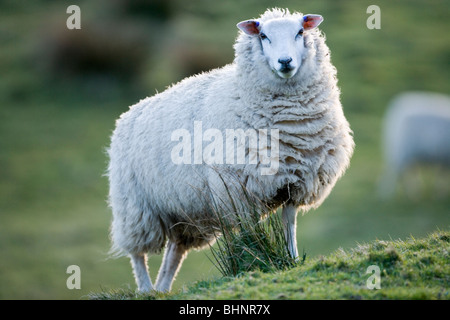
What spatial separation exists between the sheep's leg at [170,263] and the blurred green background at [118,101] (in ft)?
15.3

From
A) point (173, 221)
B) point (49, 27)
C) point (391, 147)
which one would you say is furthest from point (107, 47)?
point (173, 221)

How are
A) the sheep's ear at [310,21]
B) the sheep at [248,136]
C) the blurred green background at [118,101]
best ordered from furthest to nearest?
the blurred green background at [118,101], the sheep's ear at [310,21], the sheep at [248,136]

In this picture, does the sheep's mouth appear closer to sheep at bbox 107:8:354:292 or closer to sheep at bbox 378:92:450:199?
sheep at bbox 107:8:354:292

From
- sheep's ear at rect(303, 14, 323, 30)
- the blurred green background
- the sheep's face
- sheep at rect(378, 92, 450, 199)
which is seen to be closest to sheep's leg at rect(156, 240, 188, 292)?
the sheep's face

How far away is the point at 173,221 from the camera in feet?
21.9

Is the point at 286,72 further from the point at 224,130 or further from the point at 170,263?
the point at 170,263

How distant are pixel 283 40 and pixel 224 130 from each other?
0.93 m

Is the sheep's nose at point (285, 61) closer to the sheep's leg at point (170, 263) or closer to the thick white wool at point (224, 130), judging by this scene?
the thick white wool at point (224, 130)

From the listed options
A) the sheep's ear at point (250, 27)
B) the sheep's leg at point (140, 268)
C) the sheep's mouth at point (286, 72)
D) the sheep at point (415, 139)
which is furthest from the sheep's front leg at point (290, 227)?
the sheep at point (415, 139)

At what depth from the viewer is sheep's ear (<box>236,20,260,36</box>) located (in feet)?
19.8

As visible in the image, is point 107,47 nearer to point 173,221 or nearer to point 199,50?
point 199,50

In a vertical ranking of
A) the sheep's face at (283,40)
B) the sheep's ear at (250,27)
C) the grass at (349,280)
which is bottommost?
the grass at (349,280)

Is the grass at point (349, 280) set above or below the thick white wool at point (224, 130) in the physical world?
below

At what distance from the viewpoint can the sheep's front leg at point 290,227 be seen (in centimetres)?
574
